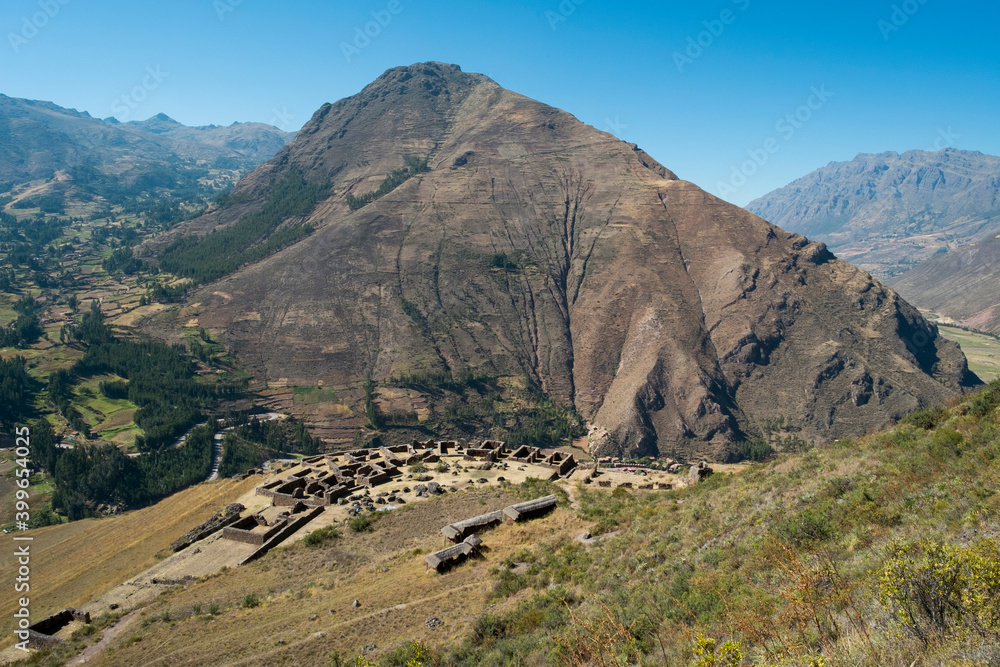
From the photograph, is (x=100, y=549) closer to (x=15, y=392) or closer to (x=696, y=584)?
(x=696, y=584)

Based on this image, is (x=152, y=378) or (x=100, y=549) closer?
(x=100, y=549)

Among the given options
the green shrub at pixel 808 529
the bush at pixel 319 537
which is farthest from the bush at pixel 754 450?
the green shrub at pixel 808 529

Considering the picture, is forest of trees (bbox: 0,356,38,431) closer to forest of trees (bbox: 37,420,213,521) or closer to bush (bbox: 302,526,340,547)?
forest of trees (bbox: 37,420,213,521)

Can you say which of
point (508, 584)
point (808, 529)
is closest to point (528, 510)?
point (508, 584)

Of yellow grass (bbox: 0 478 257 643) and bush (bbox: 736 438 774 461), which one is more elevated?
yellow grass (bbox: 0 478 257 643)

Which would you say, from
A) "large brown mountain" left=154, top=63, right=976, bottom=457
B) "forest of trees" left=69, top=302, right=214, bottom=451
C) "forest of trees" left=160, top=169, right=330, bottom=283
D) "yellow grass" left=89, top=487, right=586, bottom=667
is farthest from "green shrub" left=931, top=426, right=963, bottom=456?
"forest of trees" left=160, top=169, right=330, bottom=283

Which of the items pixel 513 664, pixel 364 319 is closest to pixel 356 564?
pixel 513 664

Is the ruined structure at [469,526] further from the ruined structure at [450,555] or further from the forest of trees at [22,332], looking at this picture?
the forest of trees at [22,332]
